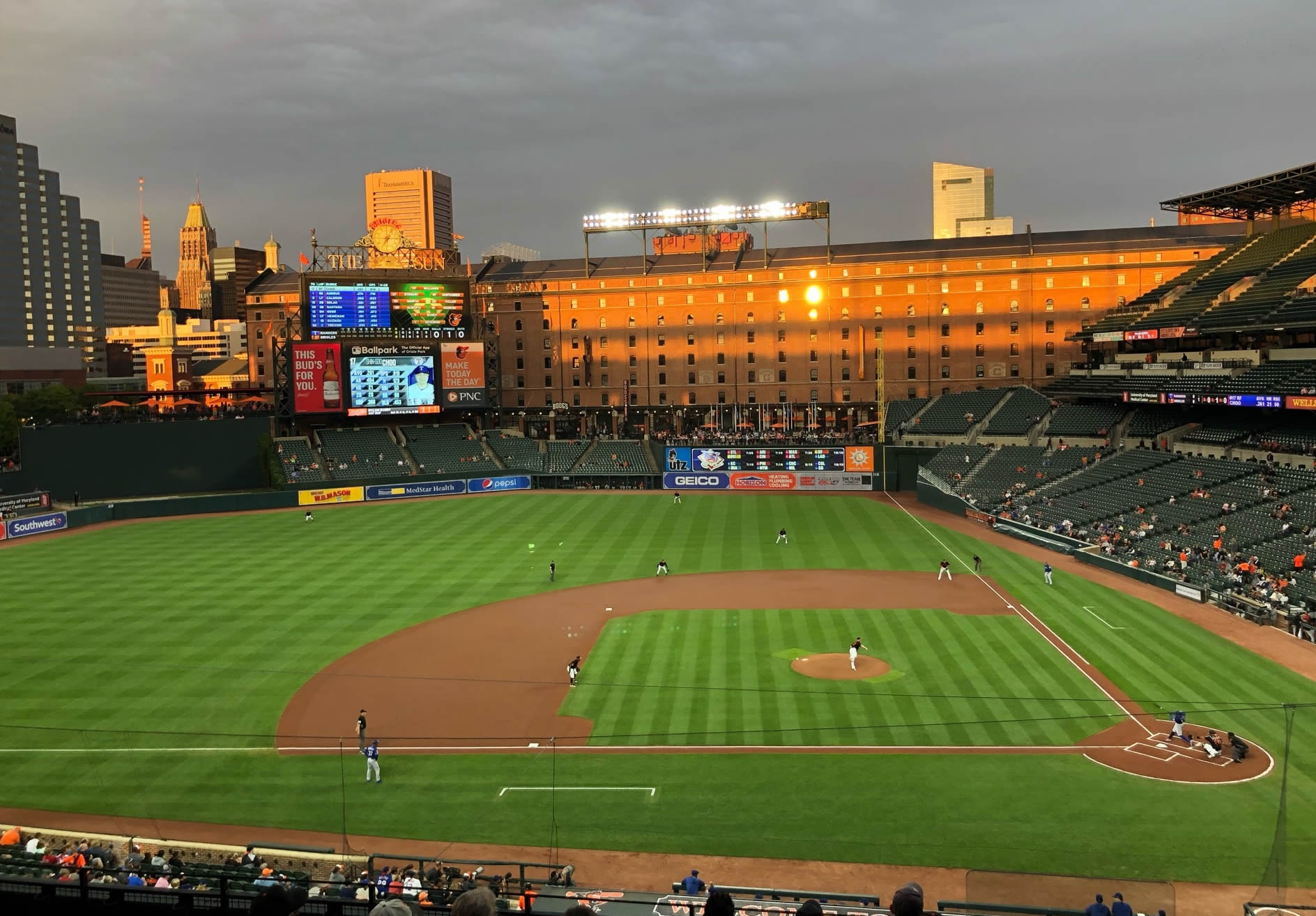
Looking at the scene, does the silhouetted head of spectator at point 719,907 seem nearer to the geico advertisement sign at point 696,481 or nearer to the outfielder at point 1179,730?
the outfielder at point 1179,730

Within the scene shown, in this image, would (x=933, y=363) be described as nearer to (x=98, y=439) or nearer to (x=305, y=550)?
(x=305, y=550)

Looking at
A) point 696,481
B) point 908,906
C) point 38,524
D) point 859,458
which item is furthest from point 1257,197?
point 38,524

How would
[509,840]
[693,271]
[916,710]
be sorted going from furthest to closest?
[693,271] < [916,710] < [509,840]

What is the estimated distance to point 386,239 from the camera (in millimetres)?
93688

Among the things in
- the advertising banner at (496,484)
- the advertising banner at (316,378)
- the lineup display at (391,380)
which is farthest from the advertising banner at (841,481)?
the advertising banner at (316,378)

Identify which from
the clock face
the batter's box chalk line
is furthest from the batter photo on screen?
the batter's box chalk line

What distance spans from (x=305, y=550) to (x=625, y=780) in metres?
38.8

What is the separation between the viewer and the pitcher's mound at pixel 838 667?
32.5m

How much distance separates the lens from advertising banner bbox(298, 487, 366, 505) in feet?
254

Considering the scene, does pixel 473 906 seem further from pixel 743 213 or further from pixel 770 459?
pixel 743 213

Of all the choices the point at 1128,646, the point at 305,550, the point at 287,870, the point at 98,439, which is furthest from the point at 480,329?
the point at 287,870

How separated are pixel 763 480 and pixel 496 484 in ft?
77.3

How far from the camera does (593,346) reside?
351 ft

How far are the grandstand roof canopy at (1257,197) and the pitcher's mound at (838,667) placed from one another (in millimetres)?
53530
